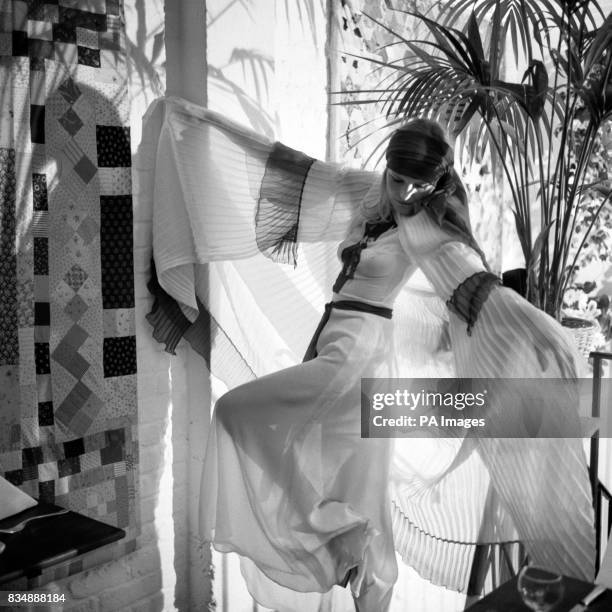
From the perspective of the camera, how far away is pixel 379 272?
181 cm

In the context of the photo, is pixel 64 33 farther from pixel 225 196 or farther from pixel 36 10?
pixel 225 196

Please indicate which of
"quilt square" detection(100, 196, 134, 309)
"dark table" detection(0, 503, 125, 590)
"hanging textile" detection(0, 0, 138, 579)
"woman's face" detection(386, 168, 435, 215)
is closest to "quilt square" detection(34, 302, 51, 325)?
"hanging textile" detection(0, 0, 138, 579)

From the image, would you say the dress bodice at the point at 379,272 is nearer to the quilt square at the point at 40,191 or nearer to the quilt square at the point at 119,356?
the quilt square at the point at 119,356

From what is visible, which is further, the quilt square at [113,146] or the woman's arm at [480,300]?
the quilt square at [113,146]

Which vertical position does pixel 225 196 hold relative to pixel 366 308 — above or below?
above

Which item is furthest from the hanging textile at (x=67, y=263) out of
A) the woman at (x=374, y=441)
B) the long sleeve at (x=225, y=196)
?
the woman at (x=374, y=441)

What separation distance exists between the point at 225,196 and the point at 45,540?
1.03 m

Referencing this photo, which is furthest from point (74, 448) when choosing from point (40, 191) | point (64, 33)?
point (64, 33)

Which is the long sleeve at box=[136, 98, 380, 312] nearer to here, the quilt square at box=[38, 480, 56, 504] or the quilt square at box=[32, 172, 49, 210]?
the quilt square at box=[32, 172, 49, 210]

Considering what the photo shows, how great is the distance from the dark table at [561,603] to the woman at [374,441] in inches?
10.5

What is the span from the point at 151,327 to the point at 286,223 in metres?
0.54

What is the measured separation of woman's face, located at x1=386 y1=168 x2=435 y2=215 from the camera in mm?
1684

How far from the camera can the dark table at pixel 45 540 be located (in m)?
1.35

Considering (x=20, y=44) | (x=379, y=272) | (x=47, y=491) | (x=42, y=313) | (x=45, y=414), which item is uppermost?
(x=20, y=44)
